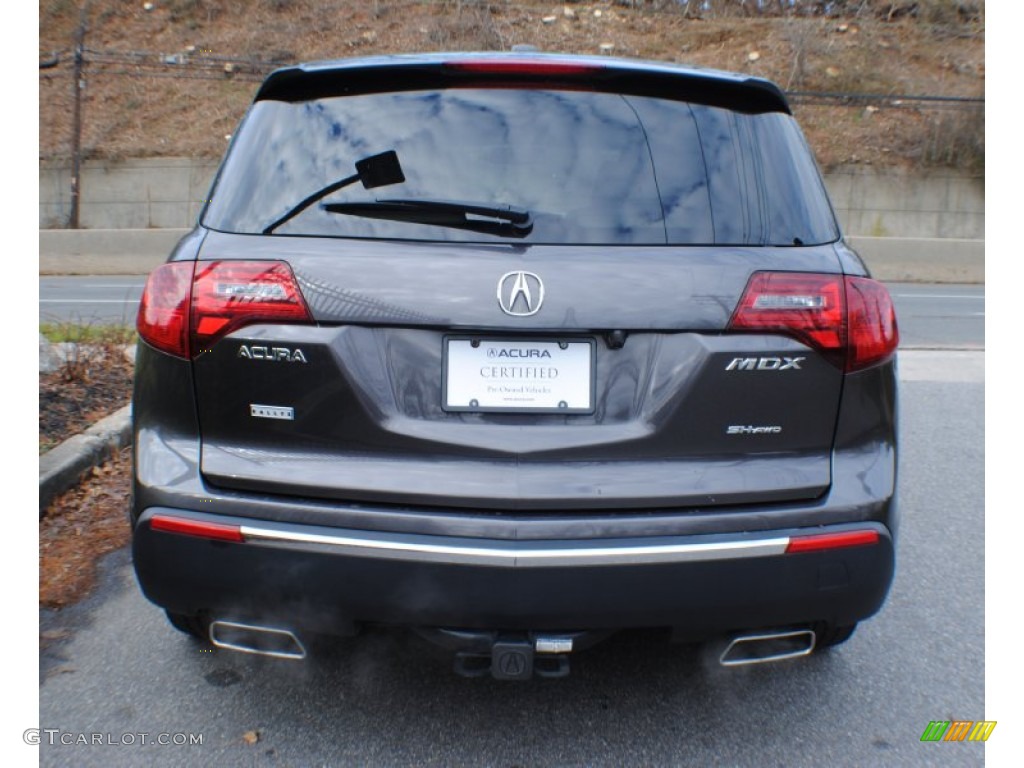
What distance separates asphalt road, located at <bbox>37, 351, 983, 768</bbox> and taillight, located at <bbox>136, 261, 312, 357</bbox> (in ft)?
3.20

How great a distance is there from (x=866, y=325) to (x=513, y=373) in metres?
0.92

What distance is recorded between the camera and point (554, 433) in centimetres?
207

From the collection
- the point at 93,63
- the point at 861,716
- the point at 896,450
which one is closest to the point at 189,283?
the point at 896,450

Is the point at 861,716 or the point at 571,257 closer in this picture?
the point at 571,257

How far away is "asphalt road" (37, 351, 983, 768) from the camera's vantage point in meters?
2.40

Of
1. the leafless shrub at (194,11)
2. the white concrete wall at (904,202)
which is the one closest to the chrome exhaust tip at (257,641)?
the white concrete wall at (904,202)

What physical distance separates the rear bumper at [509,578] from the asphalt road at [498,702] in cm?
42

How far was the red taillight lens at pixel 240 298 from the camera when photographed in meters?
2.08

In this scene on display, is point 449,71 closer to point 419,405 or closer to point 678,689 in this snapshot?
point 419,405

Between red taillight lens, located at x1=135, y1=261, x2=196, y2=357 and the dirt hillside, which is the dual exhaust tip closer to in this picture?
red taillight lens, located at x1=135, y1=261, x2=196, y2=357

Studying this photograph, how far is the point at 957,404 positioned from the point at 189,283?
6.02 meters

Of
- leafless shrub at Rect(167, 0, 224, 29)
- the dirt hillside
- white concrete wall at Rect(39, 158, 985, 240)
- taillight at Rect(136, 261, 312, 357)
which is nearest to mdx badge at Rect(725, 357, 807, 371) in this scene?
taillight at Rect(136, 261, 312, 357)

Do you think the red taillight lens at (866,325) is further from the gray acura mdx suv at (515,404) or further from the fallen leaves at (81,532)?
the fallen leaves at (81,532)

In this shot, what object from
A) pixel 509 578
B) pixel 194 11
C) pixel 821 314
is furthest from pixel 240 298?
pixel 194 11
